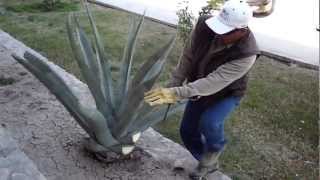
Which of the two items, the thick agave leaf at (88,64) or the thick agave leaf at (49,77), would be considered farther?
the thick agave leaf at (88,64)

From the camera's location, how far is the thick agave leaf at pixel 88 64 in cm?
316

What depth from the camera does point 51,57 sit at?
6.17m

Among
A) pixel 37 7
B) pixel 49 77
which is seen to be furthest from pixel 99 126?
pixel 37 7

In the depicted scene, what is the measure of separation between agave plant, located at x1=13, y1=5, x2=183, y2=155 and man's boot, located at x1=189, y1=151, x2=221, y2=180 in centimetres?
40

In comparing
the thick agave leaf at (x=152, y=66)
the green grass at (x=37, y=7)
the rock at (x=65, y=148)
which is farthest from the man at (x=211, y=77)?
the green grass at (x=37, y=7)

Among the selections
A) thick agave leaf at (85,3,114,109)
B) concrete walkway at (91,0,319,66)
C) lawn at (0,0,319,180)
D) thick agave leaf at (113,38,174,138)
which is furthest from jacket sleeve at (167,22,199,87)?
concrete walkway at (91,0,319,66)

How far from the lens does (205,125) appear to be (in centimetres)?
317

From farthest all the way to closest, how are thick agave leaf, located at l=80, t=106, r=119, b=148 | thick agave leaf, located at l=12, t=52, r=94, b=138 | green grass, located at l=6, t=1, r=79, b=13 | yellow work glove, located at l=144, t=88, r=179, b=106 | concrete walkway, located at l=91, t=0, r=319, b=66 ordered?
green grass, located at l=6, t=1, r=79, b=13
concrete walkway, located at l=91, t=0, r=319, b=66
thick agave leaf, located at l=80, t=106, r=119, b=148
thick agave leaf, located at l=12, t=52, r=94, b=138
yellow work glove, located at l=144, t=88, r=179, b=106

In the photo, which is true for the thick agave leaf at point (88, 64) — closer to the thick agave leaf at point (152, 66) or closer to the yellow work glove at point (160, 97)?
the thick agave leaf at point (152, 66)

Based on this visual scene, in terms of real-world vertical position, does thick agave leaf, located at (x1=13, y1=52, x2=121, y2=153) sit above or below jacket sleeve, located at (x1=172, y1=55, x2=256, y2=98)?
below

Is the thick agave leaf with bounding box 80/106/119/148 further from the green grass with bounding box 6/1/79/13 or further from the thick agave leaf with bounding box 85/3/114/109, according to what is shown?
the green grass with bounding box 6/1/79/13

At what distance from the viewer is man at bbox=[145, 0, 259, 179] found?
112 inches

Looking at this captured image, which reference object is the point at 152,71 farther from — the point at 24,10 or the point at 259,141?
the point at 24,10

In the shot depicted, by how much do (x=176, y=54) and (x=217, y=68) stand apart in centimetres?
384
